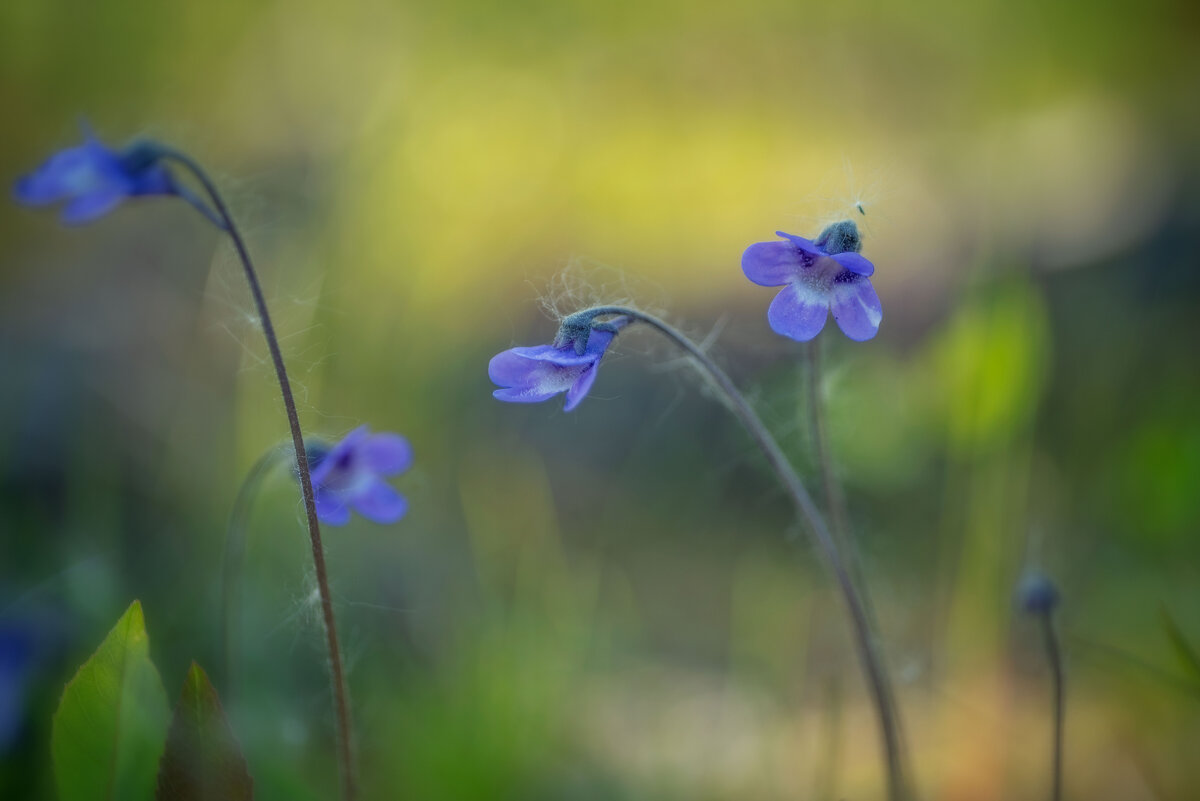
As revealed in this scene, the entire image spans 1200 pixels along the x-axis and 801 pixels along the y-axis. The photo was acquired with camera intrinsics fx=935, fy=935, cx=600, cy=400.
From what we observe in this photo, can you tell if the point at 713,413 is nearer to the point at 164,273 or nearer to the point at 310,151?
the point at 310,151

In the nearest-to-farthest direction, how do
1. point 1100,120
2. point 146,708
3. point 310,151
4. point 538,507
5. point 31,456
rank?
point 146,708 < point 538,507 < point 31,456 < point 310,151 < point 1100,120

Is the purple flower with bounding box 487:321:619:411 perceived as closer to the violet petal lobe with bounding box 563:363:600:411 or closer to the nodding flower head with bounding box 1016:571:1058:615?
the violet petal lobe with bounding box 563:363:600:411

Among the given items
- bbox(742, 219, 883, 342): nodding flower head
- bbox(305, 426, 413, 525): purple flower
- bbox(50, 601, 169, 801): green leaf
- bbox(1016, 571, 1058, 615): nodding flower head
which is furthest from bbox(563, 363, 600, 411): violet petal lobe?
bbox(1016, 571, 1058, 615): nodding flower head

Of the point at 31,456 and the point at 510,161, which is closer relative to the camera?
the point at 31,456

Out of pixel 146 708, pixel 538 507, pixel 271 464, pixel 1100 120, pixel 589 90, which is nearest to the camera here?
pixel 146 708

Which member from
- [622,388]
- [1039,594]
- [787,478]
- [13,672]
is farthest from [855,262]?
[622,388]

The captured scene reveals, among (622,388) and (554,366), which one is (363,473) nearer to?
(554,366)

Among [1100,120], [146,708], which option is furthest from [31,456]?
[1100,120]
